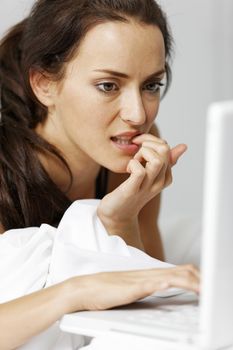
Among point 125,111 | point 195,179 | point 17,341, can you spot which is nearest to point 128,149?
point 125,111

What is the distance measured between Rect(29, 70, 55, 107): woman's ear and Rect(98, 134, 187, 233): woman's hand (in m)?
0.33

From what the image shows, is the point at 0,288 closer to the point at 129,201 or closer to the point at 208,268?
the point at 129,201

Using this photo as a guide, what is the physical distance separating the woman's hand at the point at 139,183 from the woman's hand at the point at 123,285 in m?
0.53

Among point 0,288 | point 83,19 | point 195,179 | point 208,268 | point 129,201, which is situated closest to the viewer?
point 208,268

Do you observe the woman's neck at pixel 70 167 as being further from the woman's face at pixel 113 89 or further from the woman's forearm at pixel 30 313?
the woman's forearm at pixel 30 313

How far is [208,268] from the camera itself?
1.12m

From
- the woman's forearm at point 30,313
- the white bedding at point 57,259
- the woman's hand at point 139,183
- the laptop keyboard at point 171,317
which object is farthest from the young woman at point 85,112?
the laptop keyboard at point 171,317

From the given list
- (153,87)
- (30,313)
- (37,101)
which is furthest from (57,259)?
(37,101)

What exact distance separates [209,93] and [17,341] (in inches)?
118

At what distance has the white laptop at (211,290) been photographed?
1083 mm

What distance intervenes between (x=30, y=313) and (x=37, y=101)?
1.06m

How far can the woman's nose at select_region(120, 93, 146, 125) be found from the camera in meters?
2.13

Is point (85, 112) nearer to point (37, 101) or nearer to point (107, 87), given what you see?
point (107, 87)

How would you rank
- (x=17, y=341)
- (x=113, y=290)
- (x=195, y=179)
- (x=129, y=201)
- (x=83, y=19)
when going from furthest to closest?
1. (x=195, y=179)
2. (x=83, y=19)
3. (x=129, y=201)
4. (x=17, y=341)
5. (x=113, y=290)
